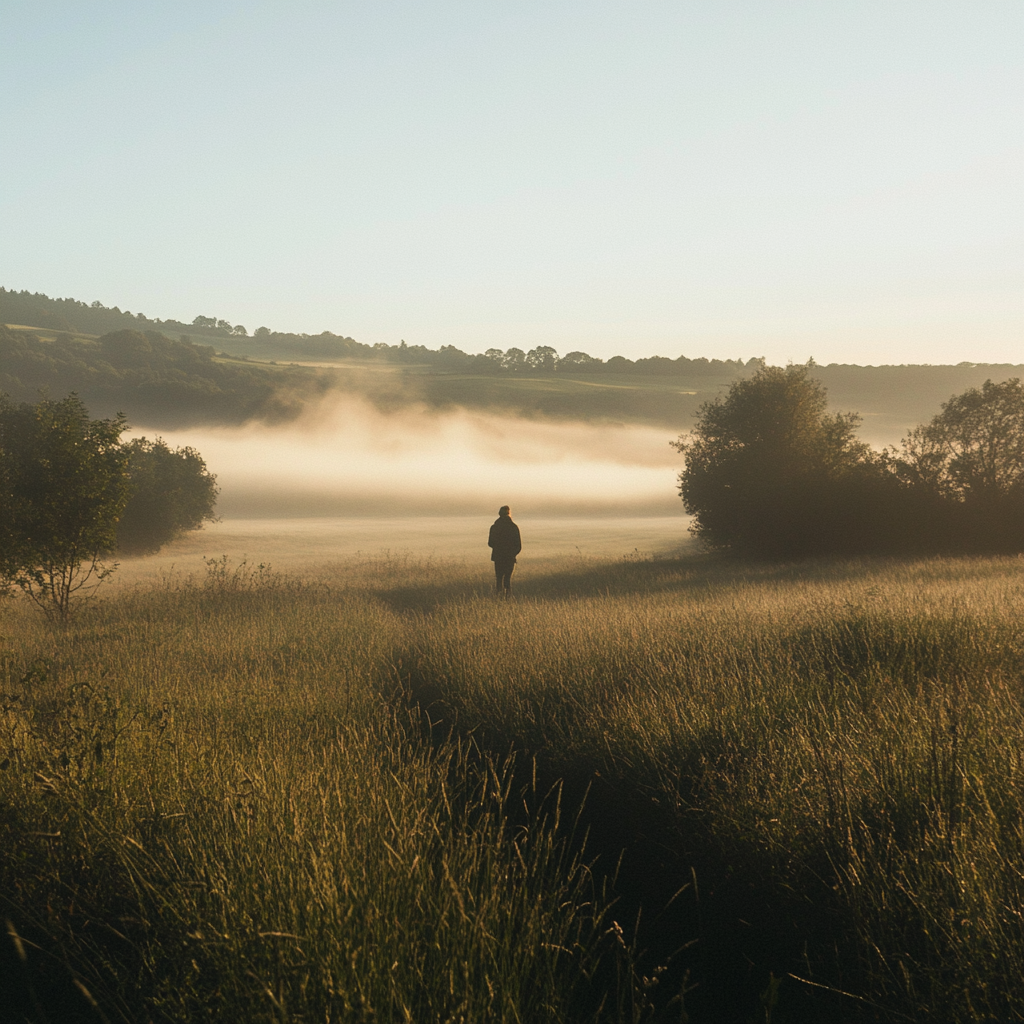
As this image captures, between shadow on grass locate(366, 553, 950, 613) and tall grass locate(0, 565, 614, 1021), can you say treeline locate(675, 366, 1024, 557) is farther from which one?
tall grass locate(0, 565, 614, 1021)

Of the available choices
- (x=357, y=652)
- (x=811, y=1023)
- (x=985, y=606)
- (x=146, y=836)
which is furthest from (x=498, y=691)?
(x=985, y=606)

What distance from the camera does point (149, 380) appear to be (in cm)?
12056

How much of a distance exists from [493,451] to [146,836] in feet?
372

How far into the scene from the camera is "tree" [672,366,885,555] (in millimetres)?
28406

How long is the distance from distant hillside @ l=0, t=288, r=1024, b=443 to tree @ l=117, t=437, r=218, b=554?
6947 cm

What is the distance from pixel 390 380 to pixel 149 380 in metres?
44.6

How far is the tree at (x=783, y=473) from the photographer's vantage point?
1118 inches

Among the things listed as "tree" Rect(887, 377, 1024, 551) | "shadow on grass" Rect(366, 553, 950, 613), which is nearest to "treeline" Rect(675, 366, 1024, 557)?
"tree" Rect(887, 377, 1024, 551)

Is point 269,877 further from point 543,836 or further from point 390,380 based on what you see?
point 390,380

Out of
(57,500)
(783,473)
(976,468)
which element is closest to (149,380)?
(783,473)

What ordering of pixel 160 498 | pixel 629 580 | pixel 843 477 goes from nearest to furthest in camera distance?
pixel 629 580
pixel 843 477
pixel 160 498

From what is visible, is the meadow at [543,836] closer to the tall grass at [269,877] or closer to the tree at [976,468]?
the tall grass at [269,877]

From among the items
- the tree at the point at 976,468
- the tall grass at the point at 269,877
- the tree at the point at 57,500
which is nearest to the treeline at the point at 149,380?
the tree at the point at 57,500

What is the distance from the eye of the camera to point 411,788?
5090 mm
